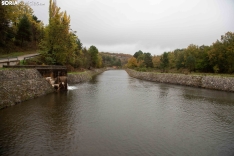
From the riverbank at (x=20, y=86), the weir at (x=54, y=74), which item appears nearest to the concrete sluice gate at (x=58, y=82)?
the weir at (x=54, y=74)

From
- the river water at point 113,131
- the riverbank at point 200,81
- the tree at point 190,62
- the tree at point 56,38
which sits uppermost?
the tree at point 56,38

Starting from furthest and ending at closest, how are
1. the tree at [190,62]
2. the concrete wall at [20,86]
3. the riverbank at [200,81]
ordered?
the tree at [190,62] < the riverbank at [200,81] < the concrete wall at [20,86]

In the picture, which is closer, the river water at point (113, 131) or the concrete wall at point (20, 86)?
the river water at point (113, 131)

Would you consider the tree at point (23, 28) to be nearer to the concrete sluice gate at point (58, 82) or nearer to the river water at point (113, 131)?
the concrete sluice gate at point (58, 82)

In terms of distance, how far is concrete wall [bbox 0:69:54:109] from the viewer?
A: 16888mm

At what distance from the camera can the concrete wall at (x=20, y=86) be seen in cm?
1689

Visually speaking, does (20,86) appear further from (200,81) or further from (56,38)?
(200,81)

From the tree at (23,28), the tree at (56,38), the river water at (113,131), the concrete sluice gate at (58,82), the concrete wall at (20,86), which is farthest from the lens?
the tree at (23,28)

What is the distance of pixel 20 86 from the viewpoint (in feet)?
63.9

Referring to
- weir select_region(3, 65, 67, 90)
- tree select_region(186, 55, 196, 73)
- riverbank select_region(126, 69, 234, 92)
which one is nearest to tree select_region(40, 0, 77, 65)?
weir select_region(3, 65, 67, 90)

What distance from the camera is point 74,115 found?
15.3 metres

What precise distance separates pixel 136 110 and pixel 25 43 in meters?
47.1

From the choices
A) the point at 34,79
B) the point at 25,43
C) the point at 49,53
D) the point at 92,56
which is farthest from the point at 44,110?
the point at 92,56

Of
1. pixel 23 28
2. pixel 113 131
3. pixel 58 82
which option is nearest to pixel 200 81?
pixel 58 82
